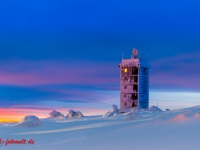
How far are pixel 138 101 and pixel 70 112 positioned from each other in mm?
11672

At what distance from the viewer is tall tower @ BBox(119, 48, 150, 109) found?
53.1 meters

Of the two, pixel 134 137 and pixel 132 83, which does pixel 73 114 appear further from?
pixel 134 137

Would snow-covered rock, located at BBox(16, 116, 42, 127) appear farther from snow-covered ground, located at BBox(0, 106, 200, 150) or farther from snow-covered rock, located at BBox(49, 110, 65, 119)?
snow-covered rock, located at BBox(49, 110, 65, 119)

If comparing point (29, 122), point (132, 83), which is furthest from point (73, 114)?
point (29, 122)

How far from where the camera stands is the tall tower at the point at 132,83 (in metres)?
53.1

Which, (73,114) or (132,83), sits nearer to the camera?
(73,114)

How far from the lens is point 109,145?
17.0m

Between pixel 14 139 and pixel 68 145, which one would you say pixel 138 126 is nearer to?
pixel 68 145

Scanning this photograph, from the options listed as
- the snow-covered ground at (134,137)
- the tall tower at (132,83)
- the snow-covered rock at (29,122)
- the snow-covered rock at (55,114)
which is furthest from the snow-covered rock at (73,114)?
the snow-covered ground at (134,137)

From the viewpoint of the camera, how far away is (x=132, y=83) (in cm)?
5338

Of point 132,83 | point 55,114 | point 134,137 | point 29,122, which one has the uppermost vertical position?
point 132,83

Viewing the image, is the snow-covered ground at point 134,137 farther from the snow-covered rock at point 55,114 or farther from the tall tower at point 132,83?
the tall tower at point 132,83

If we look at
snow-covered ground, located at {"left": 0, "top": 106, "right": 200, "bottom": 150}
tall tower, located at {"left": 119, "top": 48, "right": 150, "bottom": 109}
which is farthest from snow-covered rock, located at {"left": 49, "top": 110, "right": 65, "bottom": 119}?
snow-covered ground, located at {"left": 0, "top": 106, "right": 200, "bottom": 150}

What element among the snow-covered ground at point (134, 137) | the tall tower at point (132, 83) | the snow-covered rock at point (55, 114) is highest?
the tall tower at point (132, 83)
